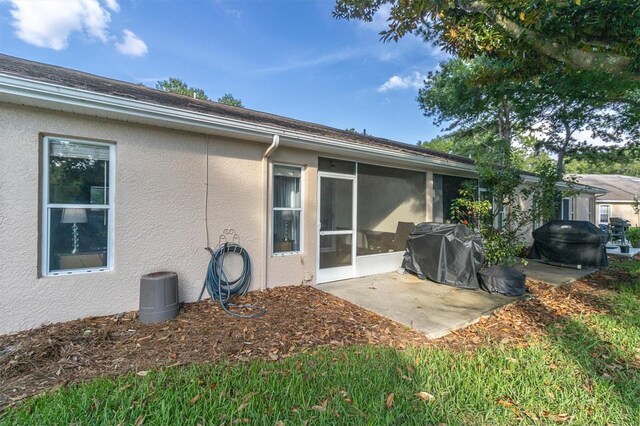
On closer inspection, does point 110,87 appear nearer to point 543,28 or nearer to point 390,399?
point 390,399

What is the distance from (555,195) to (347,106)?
11.8 metres

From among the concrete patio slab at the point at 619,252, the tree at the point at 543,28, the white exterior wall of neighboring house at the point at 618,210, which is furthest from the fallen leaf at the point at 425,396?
the white exterior wall of neighboring house at the point at 618,210

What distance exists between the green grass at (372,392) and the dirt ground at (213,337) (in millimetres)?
266

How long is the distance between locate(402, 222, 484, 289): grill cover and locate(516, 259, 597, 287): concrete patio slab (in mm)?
2247

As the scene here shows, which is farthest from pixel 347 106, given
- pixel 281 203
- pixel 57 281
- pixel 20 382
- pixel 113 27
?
pixel 20 382

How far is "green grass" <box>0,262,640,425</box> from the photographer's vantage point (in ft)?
6.98

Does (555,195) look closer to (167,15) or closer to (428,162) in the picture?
(428,162)

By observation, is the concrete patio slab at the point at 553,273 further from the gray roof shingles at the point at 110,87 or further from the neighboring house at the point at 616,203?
the neighboring house at the point at 616,203

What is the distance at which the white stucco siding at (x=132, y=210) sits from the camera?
3.33m

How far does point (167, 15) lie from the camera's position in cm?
707

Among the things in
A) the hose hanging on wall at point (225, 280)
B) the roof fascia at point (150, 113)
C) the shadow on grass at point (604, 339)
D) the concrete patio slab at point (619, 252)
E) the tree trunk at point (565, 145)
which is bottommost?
the shadow on grass at point (604, 339)

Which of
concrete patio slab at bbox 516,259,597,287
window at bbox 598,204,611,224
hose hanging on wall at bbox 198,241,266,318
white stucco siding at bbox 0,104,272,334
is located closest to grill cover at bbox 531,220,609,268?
concrete patio slab at bbox 516,259,597,287

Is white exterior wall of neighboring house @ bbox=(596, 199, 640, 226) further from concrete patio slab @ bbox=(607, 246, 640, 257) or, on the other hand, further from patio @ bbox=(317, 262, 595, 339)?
patio @ bbox=(317, 262, 595, 339)

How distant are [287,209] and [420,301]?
9.52ft
